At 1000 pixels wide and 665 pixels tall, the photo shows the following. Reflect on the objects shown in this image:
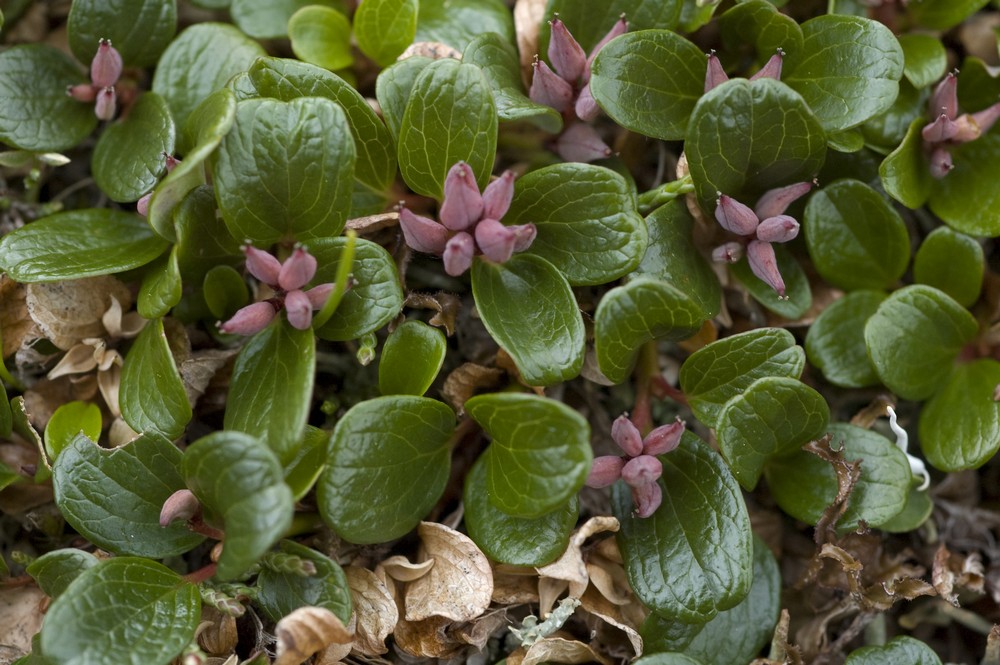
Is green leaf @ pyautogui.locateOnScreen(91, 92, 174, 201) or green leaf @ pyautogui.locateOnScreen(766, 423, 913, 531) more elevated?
green leaf @ pyautogui.locateOnScreen(91, 92, 174, 201)

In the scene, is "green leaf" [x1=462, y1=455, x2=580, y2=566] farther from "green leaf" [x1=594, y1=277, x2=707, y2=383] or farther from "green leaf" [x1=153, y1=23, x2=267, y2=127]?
"green leaf" [x1=153, y1=23, x2=267, y2=127]

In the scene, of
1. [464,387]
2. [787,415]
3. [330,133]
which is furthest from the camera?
[464,387]

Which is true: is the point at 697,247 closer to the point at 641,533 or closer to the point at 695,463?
the point at 695,463

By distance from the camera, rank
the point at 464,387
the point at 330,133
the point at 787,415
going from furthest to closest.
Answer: the point at 464,387
the point at 787,415
the point at 330,133

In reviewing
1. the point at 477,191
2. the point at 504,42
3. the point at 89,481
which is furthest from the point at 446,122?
the point at 89,481

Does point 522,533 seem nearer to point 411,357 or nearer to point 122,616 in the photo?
point 411,357

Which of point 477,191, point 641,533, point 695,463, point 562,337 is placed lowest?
point 641,533

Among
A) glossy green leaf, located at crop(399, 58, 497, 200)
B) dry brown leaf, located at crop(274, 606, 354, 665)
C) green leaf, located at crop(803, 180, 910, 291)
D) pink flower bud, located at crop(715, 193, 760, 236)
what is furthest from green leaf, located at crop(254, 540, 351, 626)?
green leaf, located at crop(803, 180, 910, 291)
